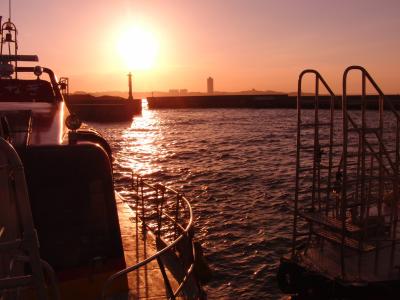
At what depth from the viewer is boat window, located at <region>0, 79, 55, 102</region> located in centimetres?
838

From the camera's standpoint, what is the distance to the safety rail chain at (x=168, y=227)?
16.2ft

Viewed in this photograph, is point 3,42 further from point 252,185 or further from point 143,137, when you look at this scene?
point 143,137

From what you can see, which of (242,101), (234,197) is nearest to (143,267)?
(234,197)

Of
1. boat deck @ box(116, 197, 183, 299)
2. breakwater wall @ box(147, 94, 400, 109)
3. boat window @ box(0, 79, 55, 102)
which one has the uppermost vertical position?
breakwater wall @ box(147, 94, 400, 109)

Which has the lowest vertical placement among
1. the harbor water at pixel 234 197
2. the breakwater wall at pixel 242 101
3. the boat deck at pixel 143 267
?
the harbor water at pixel 234 197

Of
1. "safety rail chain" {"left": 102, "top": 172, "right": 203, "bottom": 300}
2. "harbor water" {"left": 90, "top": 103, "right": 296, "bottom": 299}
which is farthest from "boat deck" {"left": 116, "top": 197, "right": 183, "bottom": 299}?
"harbor water" {"left": 90, "top": 103, "right": 296, "bottom": 299}

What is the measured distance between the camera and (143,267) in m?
7.35

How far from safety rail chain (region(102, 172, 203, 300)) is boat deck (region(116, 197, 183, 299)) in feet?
0.66

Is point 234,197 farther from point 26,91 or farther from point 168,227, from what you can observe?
point 26,91

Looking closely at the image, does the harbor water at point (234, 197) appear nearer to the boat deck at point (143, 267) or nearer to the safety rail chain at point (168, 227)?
the safety rail chain at point (168, 227)

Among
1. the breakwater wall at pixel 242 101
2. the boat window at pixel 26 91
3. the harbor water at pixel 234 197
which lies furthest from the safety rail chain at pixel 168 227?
the breakwater wall at pixel 242 101

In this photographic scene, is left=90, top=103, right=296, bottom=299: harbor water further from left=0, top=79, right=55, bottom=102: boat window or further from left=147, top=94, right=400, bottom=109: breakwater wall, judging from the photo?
left=147, top=94, right=400, bottom=109: breakwater wall

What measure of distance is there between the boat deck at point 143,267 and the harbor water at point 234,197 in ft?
11.2

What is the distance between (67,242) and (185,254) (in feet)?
6.37
